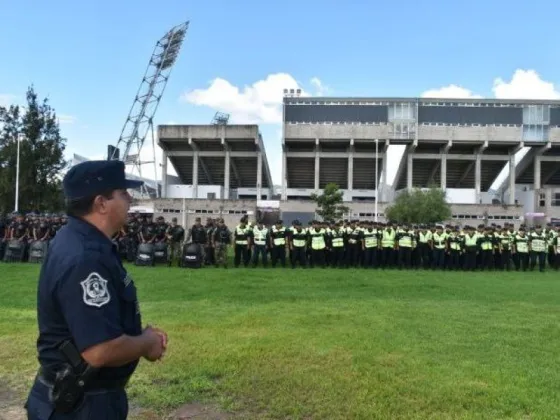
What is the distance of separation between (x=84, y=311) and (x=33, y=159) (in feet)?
107

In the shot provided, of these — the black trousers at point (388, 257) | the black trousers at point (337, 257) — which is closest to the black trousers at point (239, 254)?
the black trousers at point (337, 257)

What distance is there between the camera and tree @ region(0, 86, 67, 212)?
31.6m

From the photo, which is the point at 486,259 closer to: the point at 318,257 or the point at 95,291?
the point at 318,257

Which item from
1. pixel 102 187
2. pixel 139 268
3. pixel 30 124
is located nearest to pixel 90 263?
pixel 102 187

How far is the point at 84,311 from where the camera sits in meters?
1.94

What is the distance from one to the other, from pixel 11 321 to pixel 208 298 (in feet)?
11.1

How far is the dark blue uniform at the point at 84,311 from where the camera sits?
195cm

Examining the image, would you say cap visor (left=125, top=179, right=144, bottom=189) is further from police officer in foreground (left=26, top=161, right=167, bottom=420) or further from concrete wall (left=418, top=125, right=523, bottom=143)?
concrete wall (left=418, top=125, right=523, bottom=143)

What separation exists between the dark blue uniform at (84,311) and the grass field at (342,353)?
2336 mm

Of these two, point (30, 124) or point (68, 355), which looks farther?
point (30, 124)

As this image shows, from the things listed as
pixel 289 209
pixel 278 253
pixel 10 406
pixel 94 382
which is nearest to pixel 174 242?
pixel 278 253

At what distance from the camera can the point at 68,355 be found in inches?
79.5

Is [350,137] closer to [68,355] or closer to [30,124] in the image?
[30,124]


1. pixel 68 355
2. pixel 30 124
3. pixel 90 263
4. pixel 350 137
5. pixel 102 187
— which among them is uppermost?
pixel 350 137
